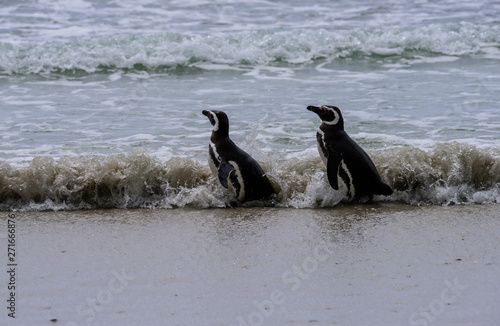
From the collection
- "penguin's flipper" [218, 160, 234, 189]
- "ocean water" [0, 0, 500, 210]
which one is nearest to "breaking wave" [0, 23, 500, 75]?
"ocean water" [0, 0, 500, 210]

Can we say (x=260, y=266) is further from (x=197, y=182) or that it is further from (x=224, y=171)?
(x=197, y=182)

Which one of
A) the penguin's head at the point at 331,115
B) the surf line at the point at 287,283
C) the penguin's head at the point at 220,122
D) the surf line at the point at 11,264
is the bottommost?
the surf line at the point at 11,264

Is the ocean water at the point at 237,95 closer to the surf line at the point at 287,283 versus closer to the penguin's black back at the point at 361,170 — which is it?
the penguin's black back at the point at 361,170

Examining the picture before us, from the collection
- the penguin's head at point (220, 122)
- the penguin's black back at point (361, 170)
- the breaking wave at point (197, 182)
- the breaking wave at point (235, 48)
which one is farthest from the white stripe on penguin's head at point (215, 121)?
the breaking wave at point (235, 48)

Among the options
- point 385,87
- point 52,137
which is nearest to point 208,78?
point 385,87

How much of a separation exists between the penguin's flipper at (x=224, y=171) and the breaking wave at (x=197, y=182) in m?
0.10

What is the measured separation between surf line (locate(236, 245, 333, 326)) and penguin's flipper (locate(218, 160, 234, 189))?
1.04 meters

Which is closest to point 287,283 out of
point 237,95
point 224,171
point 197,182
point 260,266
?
point 260,266

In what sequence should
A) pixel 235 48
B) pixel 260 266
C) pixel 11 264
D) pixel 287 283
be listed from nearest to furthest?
1. pixel 287 283
2. pixel 260 266
3. pixel 11 264
4. pixel 235 48

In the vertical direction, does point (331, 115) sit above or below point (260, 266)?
above

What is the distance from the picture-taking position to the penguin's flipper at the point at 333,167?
4488mm

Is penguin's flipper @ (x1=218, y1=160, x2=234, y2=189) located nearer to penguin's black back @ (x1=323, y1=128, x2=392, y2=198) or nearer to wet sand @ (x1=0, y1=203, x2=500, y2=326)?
wet sand @ (x1=0, y1=203, x2=500, y2=326)

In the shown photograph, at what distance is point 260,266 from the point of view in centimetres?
341

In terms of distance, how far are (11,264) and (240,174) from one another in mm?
1582
